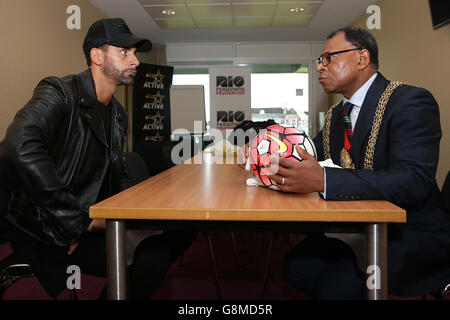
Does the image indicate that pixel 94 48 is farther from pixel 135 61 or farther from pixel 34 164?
pixel 34 164

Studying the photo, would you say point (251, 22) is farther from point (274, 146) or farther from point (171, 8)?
point (274, 146)

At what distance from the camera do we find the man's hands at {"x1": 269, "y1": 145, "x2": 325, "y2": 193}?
908mm

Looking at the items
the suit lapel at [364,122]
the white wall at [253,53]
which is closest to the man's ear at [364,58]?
the suit lapel at [364,122]

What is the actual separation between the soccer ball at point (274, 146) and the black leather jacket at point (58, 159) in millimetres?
618

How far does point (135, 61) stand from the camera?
5.61ft

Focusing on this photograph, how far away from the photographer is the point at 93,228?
3.83ft

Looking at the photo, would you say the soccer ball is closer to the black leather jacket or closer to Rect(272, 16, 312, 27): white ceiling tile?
the black leather jacket

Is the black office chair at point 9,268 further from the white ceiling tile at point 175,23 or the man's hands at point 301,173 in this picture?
the white ceiling tile at point 175,23

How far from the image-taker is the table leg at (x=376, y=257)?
78 centimetres

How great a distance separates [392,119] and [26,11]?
416 cm

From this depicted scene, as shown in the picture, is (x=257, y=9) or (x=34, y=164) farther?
(x=257, y=9)

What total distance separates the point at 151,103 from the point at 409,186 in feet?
19.9

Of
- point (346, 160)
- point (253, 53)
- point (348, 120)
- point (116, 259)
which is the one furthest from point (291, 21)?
point (116, 259)
